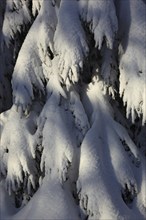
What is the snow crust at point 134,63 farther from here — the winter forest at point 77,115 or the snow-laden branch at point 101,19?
the snow-laden branch at point 101,19

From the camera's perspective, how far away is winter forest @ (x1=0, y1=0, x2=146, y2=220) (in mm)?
3439

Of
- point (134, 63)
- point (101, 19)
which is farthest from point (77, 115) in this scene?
point (101, 19)

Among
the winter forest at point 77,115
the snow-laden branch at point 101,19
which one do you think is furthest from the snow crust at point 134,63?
the snow-laden branch at point 101,19

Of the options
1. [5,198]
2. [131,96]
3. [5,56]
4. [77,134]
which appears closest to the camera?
[131,96]

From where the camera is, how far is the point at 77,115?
12.1ft

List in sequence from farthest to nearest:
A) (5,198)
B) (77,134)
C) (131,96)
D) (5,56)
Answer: (5,56) < (5,198) < (77,134) < (131,96)

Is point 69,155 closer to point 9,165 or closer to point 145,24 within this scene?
point 9,165

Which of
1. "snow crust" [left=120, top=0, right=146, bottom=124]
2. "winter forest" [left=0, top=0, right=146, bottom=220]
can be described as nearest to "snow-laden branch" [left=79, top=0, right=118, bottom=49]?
"winter forest" [left=0, top=0, right=146, bottom=220]

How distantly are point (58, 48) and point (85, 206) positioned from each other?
144 cm

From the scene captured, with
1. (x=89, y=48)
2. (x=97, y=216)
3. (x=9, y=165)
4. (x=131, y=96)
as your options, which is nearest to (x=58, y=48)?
A: (x=89, y=48)

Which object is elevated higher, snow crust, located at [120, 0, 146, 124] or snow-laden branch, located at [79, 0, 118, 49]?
snow-laden branch, located at [79, 0, 118, 49]

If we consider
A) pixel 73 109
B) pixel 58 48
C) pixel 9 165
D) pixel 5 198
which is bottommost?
pixel 5 198

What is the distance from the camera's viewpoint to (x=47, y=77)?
148 inches

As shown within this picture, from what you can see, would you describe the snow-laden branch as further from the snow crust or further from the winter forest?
the snow crust
